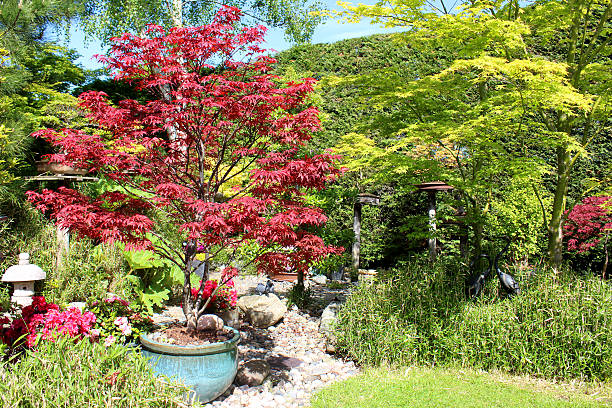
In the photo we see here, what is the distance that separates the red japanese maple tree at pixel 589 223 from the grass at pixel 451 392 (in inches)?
141

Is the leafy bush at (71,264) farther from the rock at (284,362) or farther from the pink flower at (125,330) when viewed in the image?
the rock at (284,362)

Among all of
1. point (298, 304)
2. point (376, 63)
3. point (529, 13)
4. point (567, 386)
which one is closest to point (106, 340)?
point (298, 304)

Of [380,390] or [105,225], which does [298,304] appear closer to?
[380,390]

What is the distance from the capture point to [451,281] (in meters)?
5.13

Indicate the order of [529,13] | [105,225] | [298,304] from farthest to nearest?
1. [298,304]
2. [529,13]
3. [105,225]

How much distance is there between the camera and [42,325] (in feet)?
12.3

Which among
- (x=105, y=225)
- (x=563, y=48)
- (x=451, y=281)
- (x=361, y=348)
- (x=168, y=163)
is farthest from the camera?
(x=563, y=48)

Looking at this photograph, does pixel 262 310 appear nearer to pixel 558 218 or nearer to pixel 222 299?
pixel 222 299

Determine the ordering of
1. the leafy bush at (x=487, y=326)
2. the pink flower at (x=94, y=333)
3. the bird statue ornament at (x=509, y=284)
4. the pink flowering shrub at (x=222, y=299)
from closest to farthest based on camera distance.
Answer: the pink flower at (x=94, y=333) < the leafy bush at (x=487, y=326) < the bird statue ornament at (x=509, y=284) < the pink flowering shrub at (x=222, y=299)

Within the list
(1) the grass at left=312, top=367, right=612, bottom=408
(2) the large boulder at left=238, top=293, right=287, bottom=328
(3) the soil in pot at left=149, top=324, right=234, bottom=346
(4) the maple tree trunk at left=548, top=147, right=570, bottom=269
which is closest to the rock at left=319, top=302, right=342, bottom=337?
(2) the large boulder at left=238, top=293, right=287, bottom=328

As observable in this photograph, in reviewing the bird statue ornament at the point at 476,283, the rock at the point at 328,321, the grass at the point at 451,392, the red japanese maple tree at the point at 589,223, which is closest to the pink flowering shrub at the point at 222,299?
the rock at the point at 328,321

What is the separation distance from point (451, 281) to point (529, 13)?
377cm

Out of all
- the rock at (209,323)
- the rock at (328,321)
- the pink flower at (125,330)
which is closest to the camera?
the pink flower at (125,330)

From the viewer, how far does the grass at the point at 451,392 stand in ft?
11.5
